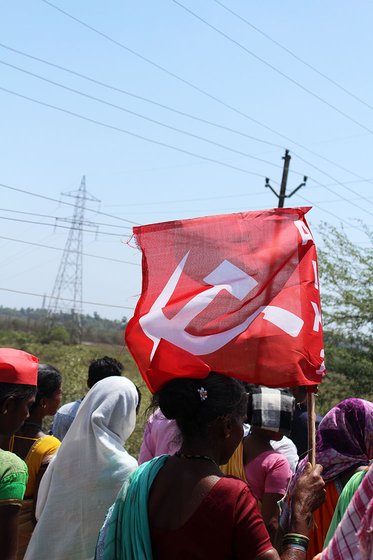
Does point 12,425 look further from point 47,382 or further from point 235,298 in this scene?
point 47,382

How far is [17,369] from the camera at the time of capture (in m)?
3.83

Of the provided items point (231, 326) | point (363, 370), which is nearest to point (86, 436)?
point (231, 326)

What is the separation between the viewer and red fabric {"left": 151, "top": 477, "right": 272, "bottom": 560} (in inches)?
104

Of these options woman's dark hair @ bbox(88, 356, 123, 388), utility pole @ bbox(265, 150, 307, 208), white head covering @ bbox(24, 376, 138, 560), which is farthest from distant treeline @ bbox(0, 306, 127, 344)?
white head covering @ bbox(24, 376, 138, 560)

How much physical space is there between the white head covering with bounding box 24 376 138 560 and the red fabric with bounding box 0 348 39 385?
47 cm

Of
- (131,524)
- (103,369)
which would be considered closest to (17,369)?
(131,524)

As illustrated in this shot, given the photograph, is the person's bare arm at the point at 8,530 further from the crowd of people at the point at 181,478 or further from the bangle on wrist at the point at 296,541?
the bangle on wrist at the point at 296,541

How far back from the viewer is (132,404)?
4.34 metres

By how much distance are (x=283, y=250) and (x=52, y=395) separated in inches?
76.1

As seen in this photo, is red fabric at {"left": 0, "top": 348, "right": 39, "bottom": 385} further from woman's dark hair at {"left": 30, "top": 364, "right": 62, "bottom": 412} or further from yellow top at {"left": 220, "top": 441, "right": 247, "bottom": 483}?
yellow top at {"left": 220, "top": 441, "right": 247, "bottom": 483}

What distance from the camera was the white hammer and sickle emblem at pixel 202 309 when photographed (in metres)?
3.34

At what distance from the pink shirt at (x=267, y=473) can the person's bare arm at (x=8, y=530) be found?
1558mm

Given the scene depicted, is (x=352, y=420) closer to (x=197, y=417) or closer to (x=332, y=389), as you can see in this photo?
(x=197, y=417)

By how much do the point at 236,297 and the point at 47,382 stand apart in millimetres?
1817
